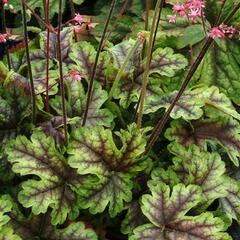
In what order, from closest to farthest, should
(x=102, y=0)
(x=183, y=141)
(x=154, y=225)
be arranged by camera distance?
(x=154, y=225) → (x=183, y=141) → (x=102, y=0)

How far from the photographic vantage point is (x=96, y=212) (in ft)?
5.51

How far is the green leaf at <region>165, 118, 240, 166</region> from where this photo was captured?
1903 millimetres

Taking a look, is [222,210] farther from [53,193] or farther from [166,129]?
[53,193]

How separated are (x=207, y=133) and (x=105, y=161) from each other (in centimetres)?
40

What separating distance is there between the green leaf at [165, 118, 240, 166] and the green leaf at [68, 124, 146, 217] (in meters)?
0.23

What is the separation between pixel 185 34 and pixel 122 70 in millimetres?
445

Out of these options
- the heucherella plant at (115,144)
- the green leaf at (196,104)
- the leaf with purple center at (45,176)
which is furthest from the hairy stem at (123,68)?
the leaf with purple center at (45,176)

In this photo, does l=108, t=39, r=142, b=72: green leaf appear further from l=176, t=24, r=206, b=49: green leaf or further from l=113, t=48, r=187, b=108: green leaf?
l=176, t=24, r=206, b=49: green leaf

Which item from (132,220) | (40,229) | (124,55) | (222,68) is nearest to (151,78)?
(124,55)

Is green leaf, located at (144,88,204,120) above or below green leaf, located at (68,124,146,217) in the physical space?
above

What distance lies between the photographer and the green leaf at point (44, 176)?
1.66m

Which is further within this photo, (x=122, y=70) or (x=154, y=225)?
(x=122, y=70)

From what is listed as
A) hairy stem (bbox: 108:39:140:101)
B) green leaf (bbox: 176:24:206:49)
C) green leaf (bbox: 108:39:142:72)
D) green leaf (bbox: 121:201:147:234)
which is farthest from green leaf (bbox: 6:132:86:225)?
green leaf (bbox: 176:24:206:49)

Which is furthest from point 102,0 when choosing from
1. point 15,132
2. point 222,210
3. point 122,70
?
point 222,210
